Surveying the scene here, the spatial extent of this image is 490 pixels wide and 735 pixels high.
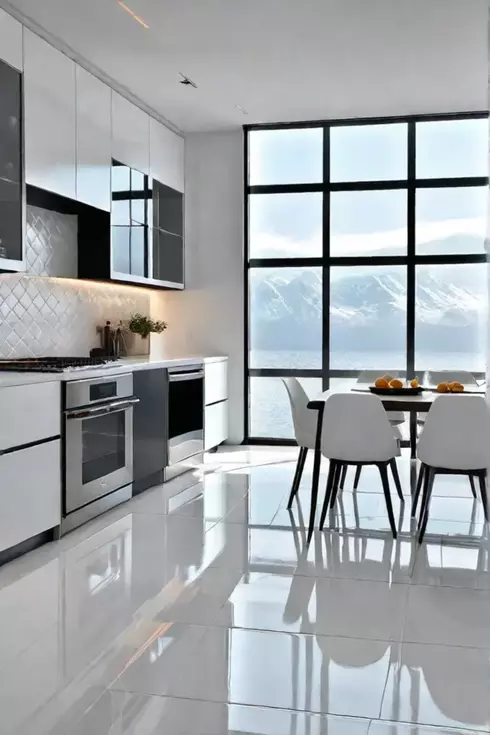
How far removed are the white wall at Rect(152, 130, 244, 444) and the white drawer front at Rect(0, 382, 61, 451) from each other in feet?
10.0

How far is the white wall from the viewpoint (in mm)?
6789

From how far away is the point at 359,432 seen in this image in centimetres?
391

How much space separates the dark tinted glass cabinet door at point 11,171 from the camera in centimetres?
392

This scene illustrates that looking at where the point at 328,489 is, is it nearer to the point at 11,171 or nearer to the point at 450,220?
the point at 11,171

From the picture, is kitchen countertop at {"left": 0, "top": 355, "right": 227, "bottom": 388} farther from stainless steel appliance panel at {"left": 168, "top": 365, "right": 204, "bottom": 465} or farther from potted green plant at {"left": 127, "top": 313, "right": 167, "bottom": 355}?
potted green plant at {"left": 127, "top": 313, "right": 167, "bottom": 355}

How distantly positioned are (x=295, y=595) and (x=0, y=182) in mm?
2472

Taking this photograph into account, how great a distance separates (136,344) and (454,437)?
3.35 metres

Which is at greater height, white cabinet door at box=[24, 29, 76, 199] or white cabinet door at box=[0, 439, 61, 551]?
white cabinet door at box=[24, 29, 76, 199]

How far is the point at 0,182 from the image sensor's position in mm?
3898

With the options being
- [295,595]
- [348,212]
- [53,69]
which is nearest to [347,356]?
[348,212]

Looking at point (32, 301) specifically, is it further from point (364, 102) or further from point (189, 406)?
point (364, 102)

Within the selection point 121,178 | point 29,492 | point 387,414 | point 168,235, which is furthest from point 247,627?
point 168,235

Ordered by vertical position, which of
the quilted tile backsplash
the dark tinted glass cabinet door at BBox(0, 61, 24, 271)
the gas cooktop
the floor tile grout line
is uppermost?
the dark tinted glass cabinet door at BBox(0, 61, 24, 271)

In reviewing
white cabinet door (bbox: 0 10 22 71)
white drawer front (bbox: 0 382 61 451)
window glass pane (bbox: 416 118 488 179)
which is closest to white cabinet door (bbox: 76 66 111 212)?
white cabinet door (bbox: 0 10 22 71)
